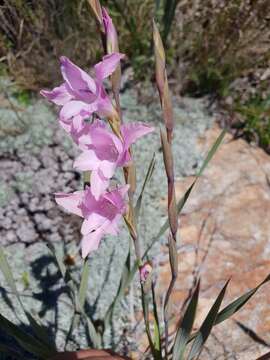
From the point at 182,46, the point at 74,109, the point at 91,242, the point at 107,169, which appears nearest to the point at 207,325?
the point at 91,242

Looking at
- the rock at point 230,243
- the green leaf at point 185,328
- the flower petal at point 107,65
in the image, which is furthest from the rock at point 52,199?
the flower petal at point 107,65

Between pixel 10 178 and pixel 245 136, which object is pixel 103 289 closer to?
pixel 10 178

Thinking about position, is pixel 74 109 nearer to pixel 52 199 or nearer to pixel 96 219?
pixel 96 219

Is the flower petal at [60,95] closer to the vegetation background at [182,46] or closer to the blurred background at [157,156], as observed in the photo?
the blurred background at [157,156]

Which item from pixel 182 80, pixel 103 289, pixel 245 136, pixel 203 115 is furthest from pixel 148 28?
pixel 103 289

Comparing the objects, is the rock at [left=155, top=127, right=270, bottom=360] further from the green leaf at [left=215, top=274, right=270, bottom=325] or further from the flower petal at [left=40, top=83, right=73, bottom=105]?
the flower petal at [left=40, top=83, right=73, bottom=105]

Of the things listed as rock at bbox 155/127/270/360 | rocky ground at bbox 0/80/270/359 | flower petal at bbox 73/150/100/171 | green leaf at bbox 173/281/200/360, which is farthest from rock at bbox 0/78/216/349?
flower petal at bbox 73/150/100/171

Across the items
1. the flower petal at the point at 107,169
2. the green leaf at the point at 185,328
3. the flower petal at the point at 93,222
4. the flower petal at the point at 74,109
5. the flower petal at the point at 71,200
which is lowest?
the green leaf at the point at 185,328
